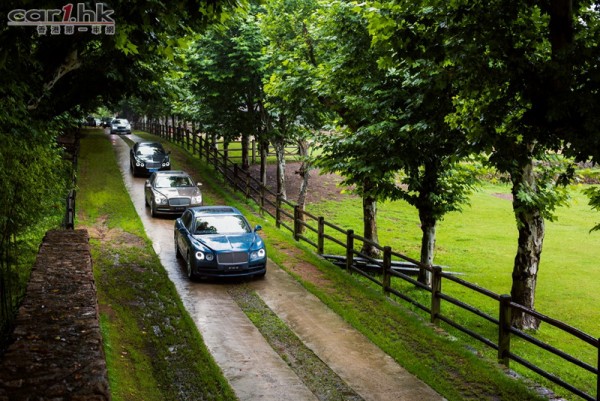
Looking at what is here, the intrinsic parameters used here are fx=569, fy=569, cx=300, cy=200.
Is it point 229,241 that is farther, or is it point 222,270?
point 229,241

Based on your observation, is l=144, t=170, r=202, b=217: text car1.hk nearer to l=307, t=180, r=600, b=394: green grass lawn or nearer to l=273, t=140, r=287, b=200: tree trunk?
l=307, t=180, r=600, b=394: green grass lawn

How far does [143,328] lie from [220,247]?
11.8 ft

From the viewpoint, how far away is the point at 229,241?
553 inches

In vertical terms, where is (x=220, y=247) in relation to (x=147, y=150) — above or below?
below

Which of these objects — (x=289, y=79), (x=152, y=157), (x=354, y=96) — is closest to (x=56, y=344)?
(x=354, y=96)

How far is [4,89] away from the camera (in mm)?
9188

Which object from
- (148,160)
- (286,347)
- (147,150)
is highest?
(147,150)

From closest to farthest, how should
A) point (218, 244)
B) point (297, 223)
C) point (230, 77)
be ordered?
point (218, 244)
point (297, 223)
point (230, 77)

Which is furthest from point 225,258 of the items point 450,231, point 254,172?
point 254,172

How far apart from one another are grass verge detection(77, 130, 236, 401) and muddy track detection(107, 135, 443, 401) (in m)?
0.35

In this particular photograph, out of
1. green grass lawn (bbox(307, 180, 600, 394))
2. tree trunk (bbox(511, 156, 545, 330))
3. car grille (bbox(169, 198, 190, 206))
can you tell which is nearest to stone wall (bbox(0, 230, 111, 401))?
green grass lawn (bbox(307, 180, 600, 394))

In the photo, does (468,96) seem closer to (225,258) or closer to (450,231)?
(225,258)

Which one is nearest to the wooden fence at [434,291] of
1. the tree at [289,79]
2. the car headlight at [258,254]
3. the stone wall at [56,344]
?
the tree at [289,79]

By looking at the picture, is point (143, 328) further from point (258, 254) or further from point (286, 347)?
point (258, 254)
